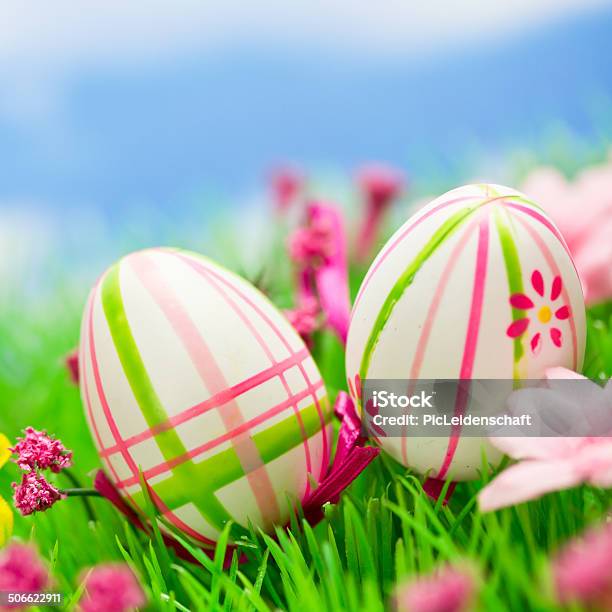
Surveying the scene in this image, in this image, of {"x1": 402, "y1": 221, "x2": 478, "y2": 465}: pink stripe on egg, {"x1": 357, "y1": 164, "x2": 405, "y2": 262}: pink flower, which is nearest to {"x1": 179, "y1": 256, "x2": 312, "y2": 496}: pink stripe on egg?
{"x1": 402, "y1": 221, "x2": 478, "y2": 465}: pink stripe on egg

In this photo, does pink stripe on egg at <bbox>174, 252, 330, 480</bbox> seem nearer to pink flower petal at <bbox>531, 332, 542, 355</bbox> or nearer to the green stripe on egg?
the green stripe on egg

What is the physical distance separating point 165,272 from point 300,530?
0.75 ft

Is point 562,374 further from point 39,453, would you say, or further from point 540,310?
point 39,453

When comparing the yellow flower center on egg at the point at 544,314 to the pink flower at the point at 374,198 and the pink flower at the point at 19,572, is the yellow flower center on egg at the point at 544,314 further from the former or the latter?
the pink flower at the point at 374,198

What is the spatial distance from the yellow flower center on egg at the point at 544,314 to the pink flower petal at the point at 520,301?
1 cm

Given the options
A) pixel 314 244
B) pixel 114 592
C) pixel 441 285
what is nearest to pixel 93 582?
pixel 114 592

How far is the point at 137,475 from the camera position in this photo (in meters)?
0.58

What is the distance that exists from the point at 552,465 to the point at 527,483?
0.03 metres

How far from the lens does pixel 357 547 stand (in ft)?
1.78

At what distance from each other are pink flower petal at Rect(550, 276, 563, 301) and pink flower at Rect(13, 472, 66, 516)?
0.37 metres

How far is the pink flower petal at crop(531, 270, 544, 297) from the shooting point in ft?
1.70

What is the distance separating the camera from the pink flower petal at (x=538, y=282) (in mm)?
517

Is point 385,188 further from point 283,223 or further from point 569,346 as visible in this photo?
point 569,346

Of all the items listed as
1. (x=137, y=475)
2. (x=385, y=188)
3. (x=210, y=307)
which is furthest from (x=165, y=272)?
(x=385, y=188)
